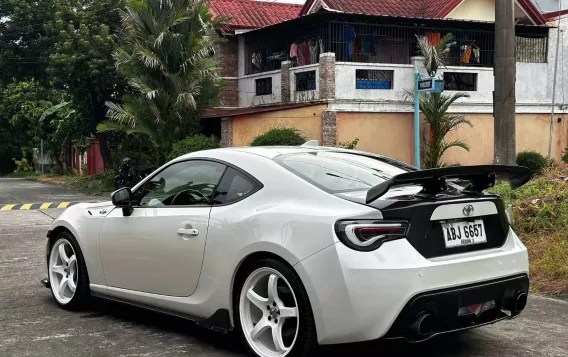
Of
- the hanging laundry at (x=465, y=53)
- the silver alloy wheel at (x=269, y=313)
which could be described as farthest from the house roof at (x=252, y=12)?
the silver alloy wheel at (x=269, y=313)

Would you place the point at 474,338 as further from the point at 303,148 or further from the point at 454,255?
the point at 303,148

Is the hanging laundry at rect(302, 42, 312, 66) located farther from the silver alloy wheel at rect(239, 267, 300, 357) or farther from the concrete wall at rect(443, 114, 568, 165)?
the silver alloy wheel at rect(239, 267, 300, 357)

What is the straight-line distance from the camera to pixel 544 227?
838 centimetres

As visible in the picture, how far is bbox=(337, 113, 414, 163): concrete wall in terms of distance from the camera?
68.8ft

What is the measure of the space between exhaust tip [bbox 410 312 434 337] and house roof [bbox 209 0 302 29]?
23.2m

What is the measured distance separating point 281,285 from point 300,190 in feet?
2.03

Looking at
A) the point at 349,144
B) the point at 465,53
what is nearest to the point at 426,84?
the point at 349,144

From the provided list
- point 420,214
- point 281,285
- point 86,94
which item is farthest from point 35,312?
point 86,94

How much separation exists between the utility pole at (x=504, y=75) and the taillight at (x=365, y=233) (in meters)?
6.44

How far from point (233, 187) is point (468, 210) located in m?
1.61

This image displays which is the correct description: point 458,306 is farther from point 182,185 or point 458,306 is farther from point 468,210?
point 182,185

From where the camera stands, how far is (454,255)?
432cm

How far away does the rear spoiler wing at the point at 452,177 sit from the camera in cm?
414

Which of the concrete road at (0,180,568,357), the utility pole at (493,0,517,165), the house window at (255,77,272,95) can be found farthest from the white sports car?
the house window at (255,77,272,95)
